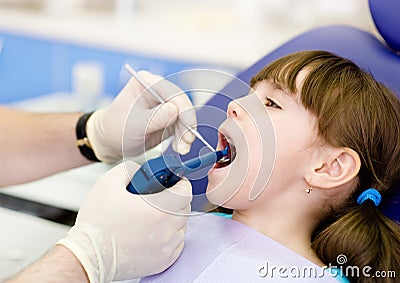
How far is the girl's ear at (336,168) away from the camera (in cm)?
129

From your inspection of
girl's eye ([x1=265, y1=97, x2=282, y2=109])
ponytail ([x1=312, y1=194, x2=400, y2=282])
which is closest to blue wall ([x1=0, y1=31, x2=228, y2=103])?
girl's eye ([x1=265, y1=97, x2=282, y2=109])

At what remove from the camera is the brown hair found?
4.16 ft

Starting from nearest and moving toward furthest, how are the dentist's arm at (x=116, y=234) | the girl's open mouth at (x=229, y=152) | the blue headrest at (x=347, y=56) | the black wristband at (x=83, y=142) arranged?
the dentist's arm at (x=116, y=234), the girl's open mouth at (x=229, y=152), the blue headrest at (x=347, y=56), the black wristband at (x=83, y=142)

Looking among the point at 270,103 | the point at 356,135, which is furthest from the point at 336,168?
the point at 270,103

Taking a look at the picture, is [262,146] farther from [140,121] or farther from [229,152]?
[140,121]

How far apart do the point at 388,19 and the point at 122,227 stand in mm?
1004

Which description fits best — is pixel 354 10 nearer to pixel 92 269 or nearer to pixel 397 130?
pixel 397 130

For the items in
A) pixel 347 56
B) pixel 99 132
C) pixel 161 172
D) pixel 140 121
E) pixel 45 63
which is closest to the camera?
pixel 161 172

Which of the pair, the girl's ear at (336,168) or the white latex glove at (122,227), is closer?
the white latex glove at (122,227)

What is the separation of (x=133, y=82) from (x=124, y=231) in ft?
1.59

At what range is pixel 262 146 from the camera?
1248 mm

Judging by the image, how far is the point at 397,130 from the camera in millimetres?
1338

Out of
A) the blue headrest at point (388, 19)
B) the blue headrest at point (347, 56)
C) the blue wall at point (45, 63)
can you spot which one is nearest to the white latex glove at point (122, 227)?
the blue headrest at point (347, 56)

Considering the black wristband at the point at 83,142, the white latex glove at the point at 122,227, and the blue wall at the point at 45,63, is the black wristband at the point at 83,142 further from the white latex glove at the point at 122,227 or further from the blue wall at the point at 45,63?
the blue wall at the point at 45,63
